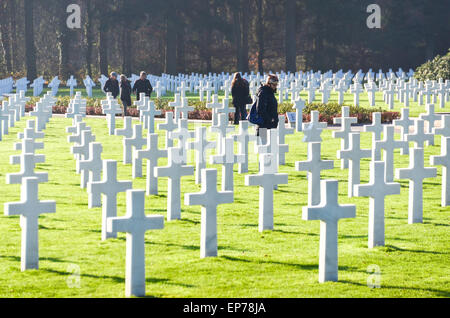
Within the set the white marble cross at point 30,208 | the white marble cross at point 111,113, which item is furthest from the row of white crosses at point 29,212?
the white marble cross at point 111,113

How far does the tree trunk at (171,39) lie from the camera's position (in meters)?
58.0

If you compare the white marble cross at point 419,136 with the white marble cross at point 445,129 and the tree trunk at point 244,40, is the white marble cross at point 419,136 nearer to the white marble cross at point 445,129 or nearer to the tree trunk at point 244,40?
the white marble cross at point 445,129

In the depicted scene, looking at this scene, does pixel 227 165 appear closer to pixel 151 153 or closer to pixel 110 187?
Answer: pixel 151 153

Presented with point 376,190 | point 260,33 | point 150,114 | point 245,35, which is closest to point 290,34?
point 245,35

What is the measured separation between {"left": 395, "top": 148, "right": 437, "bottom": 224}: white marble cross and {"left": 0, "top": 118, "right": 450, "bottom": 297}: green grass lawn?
0.70ft

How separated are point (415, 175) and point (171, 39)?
4887 cm

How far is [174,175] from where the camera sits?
34.0ft

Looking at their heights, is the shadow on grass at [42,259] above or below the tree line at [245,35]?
below

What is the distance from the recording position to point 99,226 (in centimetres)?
1064

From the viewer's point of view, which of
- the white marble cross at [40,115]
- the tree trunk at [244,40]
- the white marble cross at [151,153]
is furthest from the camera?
the tree trunk at [244,40]

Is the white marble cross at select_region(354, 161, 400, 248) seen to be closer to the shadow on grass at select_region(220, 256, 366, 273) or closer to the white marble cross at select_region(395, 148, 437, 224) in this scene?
the shadow on grass at select_region(220, 256, 366, 273)

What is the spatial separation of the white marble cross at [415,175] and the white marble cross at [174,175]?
7.83ft
